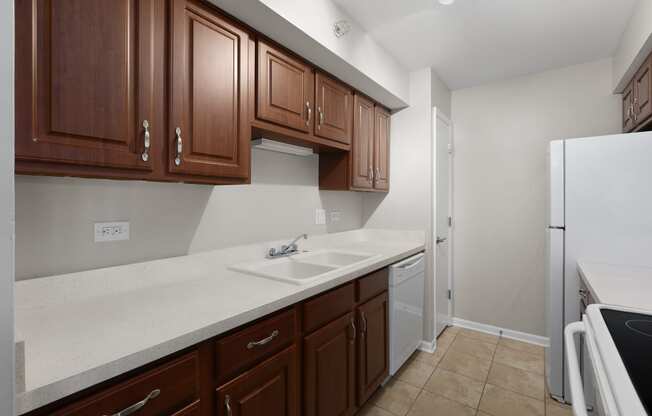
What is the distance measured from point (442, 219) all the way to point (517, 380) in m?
1.34

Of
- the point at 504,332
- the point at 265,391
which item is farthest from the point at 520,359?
the point at 265,391

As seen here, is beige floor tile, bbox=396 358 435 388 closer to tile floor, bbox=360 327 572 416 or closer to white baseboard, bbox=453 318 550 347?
tile floor, bbox=360 327 572 416

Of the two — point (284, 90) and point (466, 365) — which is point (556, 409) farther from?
point (284, 90)

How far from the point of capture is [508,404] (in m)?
1.94

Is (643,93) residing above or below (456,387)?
above

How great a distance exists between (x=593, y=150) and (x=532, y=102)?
113 centimetres

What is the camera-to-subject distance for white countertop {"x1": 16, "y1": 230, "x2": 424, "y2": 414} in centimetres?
71

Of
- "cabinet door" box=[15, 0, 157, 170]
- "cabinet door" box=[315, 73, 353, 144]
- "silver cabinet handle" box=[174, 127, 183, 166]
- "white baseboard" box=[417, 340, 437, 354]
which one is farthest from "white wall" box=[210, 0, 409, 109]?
"white baseboard" box=[417, 340, 437, 354]

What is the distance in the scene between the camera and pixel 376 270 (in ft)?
6.28

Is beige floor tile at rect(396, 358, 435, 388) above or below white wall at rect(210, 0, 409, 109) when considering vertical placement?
below

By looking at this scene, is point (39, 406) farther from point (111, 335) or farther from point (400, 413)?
point (400, 413)

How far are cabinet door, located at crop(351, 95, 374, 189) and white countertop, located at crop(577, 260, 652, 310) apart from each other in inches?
57.4

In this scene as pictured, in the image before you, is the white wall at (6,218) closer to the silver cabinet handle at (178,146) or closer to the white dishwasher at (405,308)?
the silver cabinet handle at (178,146)

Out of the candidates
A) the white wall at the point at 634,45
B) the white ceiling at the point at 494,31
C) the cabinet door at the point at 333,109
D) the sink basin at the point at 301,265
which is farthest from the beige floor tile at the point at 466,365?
the white ceiling at the point at 494,31
